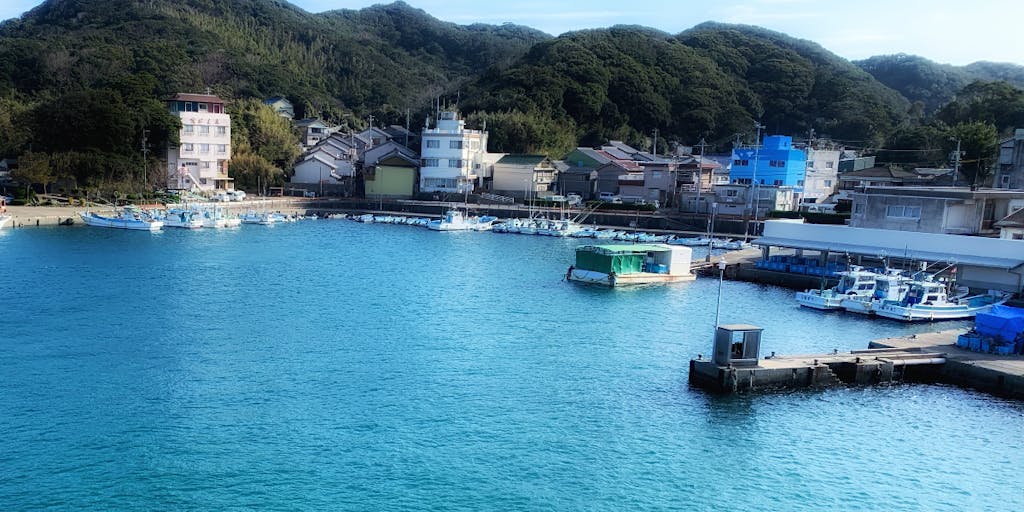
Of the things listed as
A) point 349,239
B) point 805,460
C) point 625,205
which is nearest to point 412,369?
point 805,460

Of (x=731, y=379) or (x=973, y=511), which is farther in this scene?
(x=731, y=379)

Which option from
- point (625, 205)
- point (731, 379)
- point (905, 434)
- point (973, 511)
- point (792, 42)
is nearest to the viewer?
point (973, 511)

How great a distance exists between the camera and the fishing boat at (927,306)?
21047mm

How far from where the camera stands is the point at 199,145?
4519cm

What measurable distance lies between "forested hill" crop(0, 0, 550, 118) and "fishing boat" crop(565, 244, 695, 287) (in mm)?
32234

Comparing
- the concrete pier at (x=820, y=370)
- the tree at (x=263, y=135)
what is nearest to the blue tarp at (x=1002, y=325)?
the concrete pier at (x=820, y=370)

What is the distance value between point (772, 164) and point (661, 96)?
2550 cm

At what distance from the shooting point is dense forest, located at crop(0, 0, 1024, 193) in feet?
139

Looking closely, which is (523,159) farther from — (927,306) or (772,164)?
(927,306)

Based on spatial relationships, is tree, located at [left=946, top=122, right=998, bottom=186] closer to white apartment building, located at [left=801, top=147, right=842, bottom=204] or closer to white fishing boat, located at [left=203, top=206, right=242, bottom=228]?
white apartment building, located at [left=801, top=147, right=842, bottom=204]

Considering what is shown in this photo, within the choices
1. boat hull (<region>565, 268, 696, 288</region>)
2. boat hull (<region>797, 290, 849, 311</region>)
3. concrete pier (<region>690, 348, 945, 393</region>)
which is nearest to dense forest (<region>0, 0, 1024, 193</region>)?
boat hull (<region>565, 268, 696, 288</region>)

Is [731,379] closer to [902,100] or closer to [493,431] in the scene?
[493,431]

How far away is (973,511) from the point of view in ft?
34.4

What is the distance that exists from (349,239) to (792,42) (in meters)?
77.2
